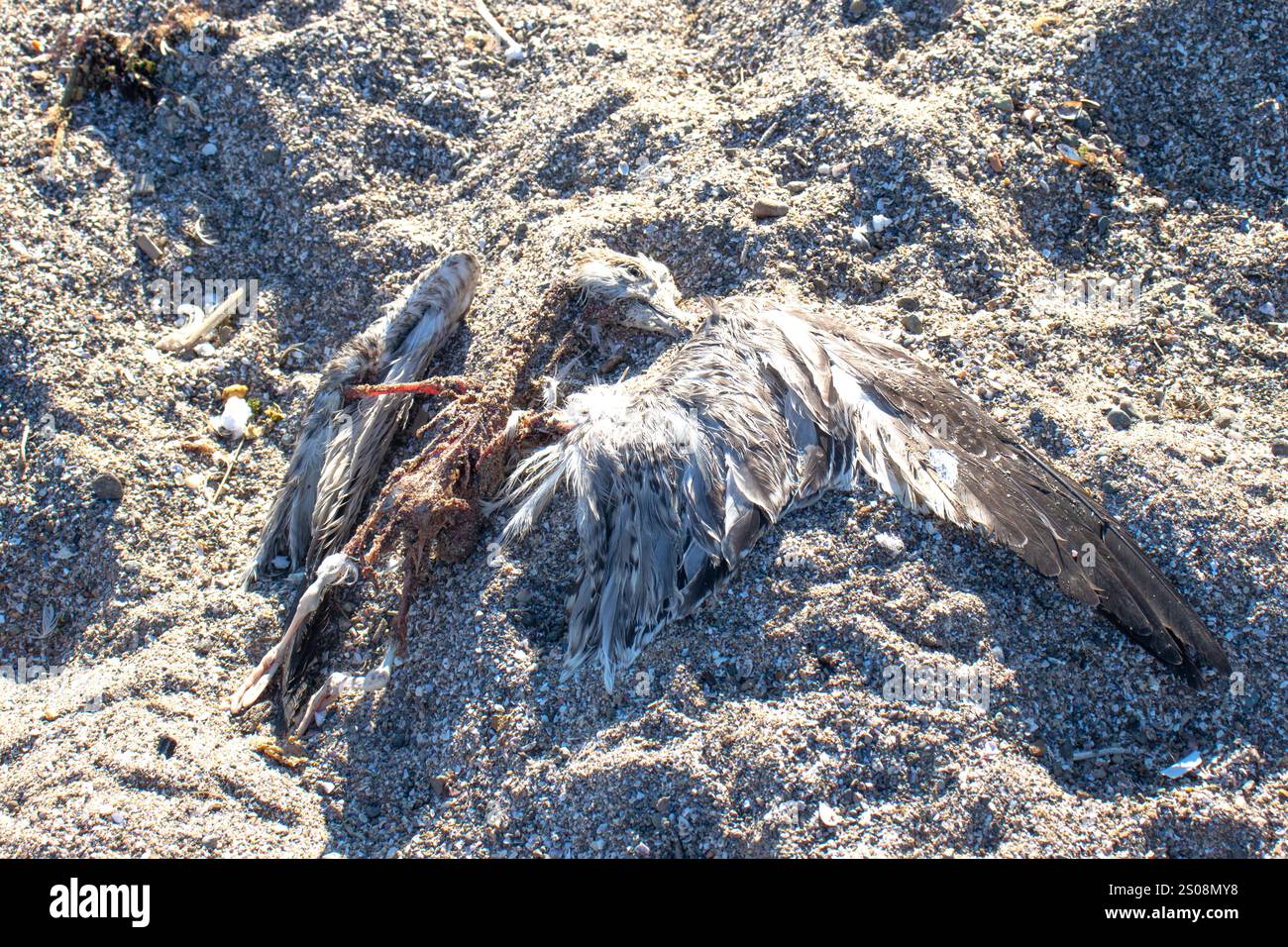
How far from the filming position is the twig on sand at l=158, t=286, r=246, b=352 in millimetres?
4219

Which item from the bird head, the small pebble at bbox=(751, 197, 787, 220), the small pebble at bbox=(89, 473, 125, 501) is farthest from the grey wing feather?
the small pebble at bbox=(89, 473, 125, 501)

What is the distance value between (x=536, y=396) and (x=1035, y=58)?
267cm

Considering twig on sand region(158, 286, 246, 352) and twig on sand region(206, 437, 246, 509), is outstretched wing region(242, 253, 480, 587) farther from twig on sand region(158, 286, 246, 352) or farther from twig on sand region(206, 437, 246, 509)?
twig on sand region(158, 286, 246, 352)

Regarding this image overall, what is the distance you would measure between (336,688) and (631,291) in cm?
183

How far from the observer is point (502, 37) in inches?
197

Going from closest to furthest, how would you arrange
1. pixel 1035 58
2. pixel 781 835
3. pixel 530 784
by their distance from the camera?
1. pixel 781 835
2. pixel 530 784
3. pixel 1035 58

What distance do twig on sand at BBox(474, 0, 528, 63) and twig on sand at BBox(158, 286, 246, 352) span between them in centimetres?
182

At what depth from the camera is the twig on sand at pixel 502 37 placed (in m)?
4.93

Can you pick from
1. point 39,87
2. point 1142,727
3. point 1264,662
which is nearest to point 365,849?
point 1142,727

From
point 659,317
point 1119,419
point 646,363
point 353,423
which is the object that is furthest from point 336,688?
point 1119,419

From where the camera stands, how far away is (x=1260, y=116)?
4.13 meters

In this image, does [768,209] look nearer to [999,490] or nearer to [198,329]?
[999,490]

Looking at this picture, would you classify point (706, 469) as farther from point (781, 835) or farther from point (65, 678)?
point (65, 678)

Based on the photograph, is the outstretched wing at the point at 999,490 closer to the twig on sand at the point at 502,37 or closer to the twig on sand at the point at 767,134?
the twig on sand at the point at 767,134
